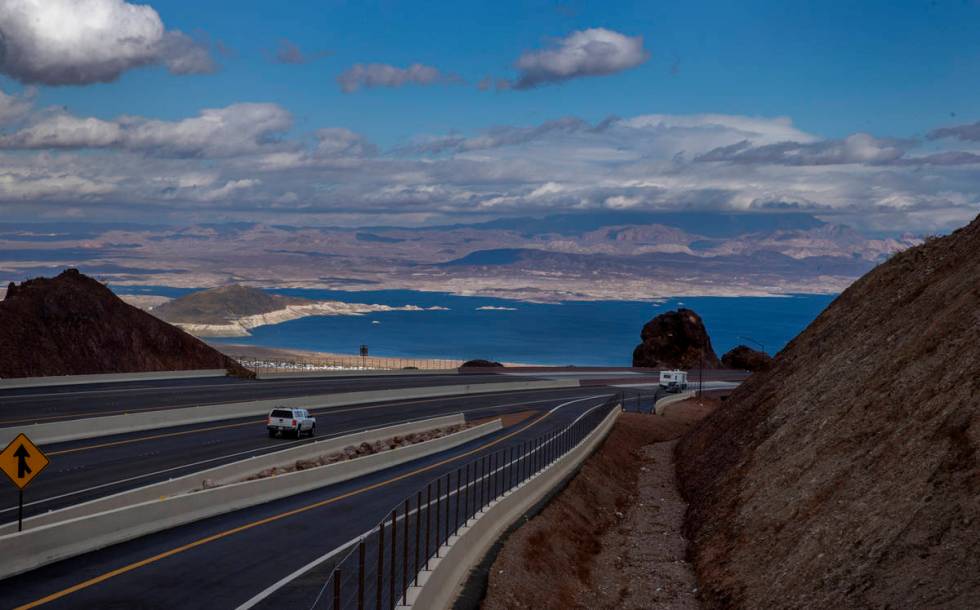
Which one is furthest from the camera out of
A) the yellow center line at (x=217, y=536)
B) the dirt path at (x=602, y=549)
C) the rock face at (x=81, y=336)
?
the rock face at (x=81, y=336)

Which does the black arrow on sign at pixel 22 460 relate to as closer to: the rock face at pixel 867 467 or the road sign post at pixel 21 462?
the road sign post at pixel 21 462

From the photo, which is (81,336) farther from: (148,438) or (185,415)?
(148,438)

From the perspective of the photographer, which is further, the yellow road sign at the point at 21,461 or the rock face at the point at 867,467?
the yellow road sign at the point at 21,461

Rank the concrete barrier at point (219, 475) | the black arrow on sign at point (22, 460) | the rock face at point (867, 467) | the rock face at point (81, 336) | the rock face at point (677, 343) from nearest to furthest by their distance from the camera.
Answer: the rock face at point (867, 467)
the black arrow on sign at point (22, 460)
the concrete barrier at point (219, 475)
the rock face at point (81, 336)
the rock face at point (677, 343)

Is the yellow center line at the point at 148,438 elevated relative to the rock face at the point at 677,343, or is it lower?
lower

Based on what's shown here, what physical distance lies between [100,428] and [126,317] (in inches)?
1852

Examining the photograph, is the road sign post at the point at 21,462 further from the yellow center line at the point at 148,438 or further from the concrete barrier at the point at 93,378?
the concrete barrier at the point at 93,378

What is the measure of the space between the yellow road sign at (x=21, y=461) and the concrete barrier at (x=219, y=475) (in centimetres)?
111

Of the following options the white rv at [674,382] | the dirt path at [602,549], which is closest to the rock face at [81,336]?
the white rv at [674,382]

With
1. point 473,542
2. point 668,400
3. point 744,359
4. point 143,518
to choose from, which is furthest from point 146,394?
point 744,359

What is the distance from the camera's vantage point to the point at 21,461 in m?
22.2

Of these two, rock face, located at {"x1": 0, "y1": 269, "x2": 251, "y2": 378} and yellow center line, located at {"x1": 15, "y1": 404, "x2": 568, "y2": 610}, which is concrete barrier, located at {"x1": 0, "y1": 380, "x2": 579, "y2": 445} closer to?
rock face, located at {"x1": 0, "y1": 269, "x2": 251, "y2": 378}

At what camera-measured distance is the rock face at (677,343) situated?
430 feet

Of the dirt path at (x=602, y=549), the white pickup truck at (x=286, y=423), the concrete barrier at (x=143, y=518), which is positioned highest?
the white pickup truck at (x=286, y=423)
